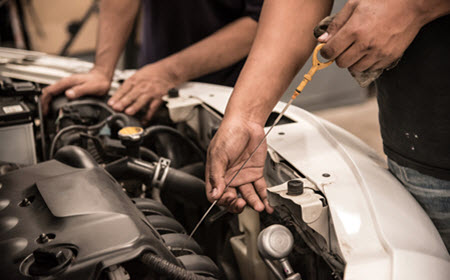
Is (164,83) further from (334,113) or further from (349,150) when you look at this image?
(334,113)

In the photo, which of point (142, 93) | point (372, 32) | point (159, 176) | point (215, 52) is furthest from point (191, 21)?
point (372, 32)

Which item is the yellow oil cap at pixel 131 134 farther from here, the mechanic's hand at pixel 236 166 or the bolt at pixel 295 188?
the bolt at pixel 295 188

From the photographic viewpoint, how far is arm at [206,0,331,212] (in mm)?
933

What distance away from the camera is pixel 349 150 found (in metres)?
0.88

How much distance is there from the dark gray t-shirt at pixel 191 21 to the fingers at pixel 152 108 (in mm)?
436

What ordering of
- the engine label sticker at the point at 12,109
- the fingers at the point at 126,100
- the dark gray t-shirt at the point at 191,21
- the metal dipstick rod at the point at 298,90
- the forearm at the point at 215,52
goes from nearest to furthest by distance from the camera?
the metal dipstick rod at the point at 298,90
the engine label sticker at the point at 12,109
the fingers at the point at 126,100
the forearm at the point at 215,52
the dark gray t-shirt at the point at 191,21

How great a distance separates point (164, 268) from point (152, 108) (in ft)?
2.65

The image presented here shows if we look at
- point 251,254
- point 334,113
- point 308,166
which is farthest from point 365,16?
point 334,113

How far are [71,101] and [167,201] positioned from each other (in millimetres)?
501

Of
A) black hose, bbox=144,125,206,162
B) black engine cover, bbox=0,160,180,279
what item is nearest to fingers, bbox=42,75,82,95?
black hose, bbox=144,125,206,162

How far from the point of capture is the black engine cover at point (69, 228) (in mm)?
553

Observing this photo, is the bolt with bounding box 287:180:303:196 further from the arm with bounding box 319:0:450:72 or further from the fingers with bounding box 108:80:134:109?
the fingers with bounding box 108:80:134:109

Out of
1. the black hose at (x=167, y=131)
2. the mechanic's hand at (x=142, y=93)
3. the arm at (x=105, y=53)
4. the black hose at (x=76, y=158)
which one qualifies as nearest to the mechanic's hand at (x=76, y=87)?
the arm at (x=105, y=53)

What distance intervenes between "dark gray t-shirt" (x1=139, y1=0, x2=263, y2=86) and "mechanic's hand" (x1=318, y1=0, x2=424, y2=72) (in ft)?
3.07
